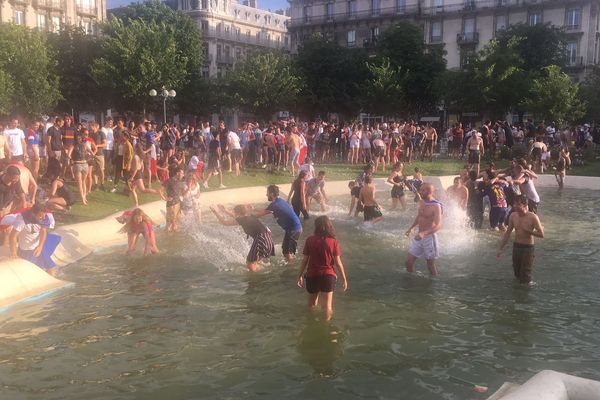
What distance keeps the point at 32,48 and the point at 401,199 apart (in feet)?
105

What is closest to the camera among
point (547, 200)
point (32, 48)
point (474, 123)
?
point (547, 200)

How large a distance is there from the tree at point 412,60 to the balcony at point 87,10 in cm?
2868

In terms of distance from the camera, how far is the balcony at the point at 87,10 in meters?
58.3

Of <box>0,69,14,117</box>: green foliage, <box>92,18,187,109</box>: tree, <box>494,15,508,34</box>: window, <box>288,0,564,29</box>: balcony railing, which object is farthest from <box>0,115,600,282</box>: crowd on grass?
<box>288,0,564,29</box>: balcony railing

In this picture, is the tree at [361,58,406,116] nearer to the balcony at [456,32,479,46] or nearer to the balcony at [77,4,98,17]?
the balcony at [456,32,479,46]

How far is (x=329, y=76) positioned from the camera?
58.5 meters

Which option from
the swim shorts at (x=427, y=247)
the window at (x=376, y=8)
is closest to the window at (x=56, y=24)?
the window at (x=376, y=8)

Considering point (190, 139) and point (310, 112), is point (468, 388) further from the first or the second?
point (310, 112)

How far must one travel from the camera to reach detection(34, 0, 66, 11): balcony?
54.3m

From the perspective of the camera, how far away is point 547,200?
2181 cm

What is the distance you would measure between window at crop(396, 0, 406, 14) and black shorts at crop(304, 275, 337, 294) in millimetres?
65065

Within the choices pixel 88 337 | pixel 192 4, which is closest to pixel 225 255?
pixel 88 337

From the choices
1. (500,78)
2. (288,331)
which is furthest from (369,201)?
(500,78)

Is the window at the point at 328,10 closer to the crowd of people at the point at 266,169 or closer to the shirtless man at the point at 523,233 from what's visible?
the crowd of people at the point at 266,169
